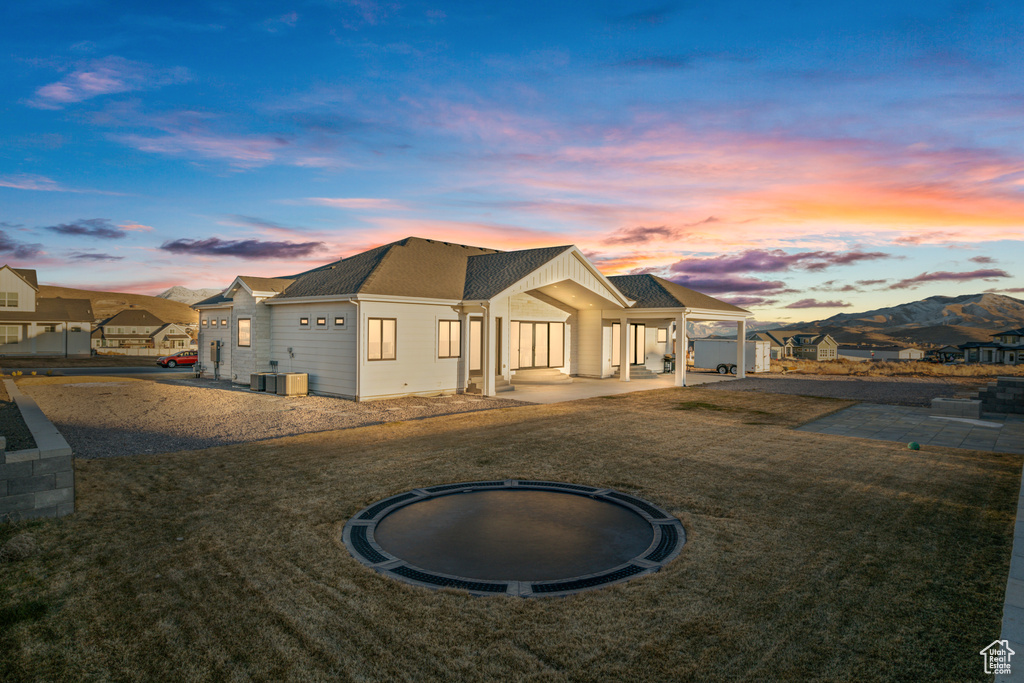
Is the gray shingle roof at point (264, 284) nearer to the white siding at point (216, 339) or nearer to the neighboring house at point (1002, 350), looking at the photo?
the white siding at point (216, 339)

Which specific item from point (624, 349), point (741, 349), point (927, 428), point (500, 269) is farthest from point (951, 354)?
point (500, 269)

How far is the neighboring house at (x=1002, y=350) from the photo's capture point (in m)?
64.4

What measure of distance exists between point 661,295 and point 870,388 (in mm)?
9635

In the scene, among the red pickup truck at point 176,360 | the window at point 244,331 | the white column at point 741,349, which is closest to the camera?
the window at point 244,331

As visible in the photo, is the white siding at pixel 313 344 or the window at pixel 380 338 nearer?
the window at pixel 380 338

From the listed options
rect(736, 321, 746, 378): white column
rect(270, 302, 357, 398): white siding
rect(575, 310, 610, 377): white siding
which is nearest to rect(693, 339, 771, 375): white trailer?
rect(736, 321, 746, 378): white column

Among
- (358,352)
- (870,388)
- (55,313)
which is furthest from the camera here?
(55,313)

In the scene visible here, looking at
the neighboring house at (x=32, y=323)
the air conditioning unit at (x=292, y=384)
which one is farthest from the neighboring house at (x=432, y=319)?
the neighboring house at (x=32, y=323)

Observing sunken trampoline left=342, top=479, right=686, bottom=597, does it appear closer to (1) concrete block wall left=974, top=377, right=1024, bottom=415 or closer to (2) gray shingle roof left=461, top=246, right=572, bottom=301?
(2) gray shingle roof left=461, top=246, right=572, bottom=301

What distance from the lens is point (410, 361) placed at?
1875cm

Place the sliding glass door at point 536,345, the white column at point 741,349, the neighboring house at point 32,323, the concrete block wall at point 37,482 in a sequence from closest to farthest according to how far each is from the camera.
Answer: the concrete block wall at point 37,482 → the sliding glass door at point 536,345 → the white column at point 741,349 → the neighboring house at point 32,323

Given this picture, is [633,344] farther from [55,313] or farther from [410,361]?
[55,313]

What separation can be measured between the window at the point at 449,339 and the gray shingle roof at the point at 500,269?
1.15m

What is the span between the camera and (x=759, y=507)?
724cm
